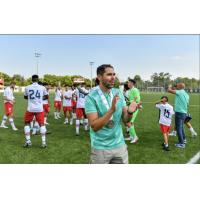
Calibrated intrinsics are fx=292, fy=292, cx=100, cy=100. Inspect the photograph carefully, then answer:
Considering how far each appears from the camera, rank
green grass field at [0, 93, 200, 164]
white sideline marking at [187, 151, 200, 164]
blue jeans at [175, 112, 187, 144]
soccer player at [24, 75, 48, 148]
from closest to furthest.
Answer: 1. white sideline marking at [187, 151, 200, 164]
2. green grass field at [0, 93, 200, 164]
3. soccer player at [24, 75, 48, 148]
4. blue jeans at [175, 112, 187, 144]

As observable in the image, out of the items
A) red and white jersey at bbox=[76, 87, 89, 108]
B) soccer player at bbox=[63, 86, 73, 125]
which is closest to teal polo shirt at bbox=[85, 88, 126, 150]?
red and white jersey at bbox=[76, 87, 89, 108]

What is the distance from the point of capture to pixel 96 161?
381 centimetres

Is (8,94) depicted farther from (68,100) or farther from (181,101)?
(181,101)

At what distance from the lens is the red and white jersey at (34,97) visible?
8594 mm

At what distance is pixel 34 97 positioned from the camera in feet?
28.3

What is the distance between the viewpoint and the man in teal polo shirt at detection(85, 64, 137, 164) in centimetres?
355

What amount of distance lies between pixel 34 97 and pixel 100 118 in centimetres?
562

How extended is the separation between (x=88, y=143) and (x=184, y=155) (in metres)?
2.97

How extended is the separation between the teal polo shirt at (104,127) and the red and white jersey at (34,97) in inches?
202

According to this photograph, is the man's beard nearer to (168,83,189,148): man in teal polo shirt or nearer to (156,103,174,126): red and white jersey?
(156,103,174,126): red and white jersey

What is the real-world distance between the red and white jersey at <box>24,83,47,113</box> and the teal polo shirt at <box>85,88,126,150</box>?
512 cm

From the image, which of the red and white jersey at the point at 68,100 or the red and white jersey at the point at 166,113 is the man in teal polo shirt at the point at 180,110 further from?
the red and white jersey at the point at 68,100

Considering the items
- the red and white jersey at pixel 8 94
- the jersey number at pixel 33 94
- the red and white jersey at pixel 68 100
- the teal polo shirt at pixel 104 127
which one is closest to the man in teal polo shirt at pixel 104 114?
the teal polo shirt at pixel 104 127

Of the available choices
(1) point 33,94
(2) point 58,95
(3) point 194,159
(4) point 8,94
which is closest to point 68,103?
(2) point 58,95
